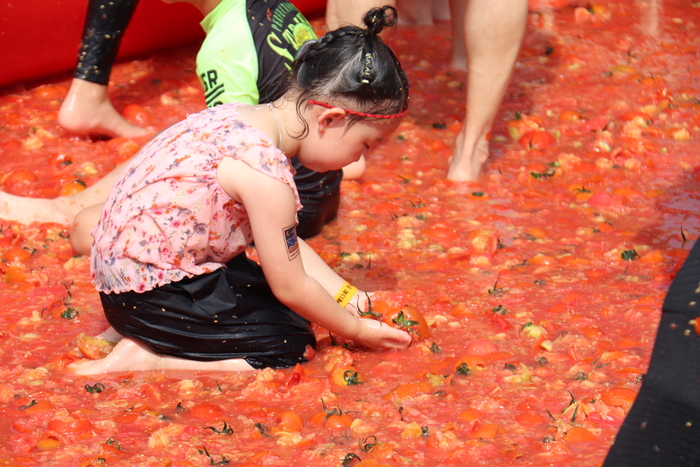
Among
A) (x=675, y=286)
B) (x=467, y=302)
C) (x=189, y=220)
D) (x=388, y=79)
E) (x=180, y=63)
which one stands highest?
(x=675, y=286)

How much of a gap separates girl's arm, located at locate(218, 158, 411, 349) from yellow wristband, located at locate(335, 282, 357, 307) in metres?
0.21

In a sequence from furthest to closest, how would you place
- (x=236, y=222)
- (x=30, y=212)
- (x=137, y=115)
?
1. (x=137, y=115)
2. (x=30, y=212)
3. (x=236, y=222)

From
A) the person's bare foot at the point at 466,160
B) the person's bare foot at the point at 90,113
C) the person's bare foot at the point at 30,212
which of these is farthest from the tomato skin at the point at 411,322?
the person's bare foot at the point at 90,113

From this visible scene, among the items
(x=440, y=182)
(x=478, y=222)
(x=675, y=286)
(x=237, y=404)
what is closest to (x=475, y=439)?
(x=237, y=404)

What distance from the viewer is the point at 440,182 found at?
3418 millimetres

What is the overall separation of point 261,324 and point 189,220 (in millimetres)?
381

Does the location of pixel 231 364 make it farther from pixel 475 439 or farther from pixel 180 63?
pixel 180 63

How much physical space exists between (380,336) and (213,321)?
0.49m

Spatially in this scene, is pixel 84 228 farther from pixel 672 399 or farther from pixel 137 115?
pixel 672 399

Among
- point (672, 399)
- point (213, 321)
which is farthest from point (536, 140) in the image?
point (672, 399)

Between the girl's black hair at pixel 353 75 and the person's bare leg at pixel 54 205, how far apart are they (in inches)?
53.2

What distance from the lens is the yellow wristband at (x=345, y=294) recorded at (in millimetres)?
2465

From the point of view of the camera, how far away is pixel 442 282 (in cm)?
269

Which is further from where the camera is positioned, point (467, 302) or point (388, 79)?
point (467, 302)
